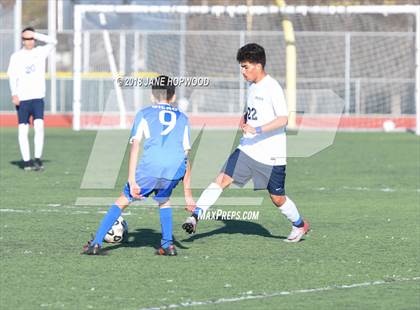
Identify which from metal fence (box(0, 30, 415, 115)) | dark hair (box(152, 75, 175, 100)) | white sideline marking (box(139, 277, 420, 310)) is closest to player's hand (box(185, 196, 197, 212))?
dark hair (box(152, 75, 175, 100))

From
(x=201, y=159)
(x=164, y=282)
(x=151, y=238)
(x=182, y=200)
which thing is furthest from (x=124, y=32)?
(x=164, y=282)

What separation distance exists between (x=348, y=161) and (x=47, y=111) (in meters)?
15.2

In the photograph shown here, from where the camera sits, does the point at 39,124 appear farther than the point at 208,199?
Yes

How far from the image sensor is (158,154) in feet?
32.4

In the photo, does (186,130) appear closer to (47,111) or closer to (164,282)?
(164,282)

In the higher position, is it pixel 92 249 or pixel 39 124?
pixel 39 124

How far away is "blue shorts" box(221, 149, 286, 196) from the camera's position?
10.7m

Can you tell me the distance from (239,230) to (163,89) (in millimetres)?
2624

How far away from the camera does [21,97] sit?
17859 mm

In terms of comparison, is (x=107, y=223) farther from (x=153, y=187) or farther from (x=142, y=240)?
→ (x=142, y=240)

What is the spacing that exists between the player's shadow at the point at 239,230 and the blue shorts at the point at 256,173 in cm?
78

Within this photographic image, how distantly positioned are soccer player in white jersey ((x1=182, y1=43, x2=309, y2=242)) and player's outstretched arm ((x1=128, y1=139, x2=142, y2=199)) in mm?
711

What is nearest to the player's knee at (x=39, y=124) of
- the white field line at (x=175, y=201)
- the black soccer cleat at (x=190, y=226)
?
the white field line at (x=175, y=201)

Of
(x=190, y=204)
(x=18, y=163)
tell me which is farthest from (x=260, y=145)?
(x=18, y=163)
